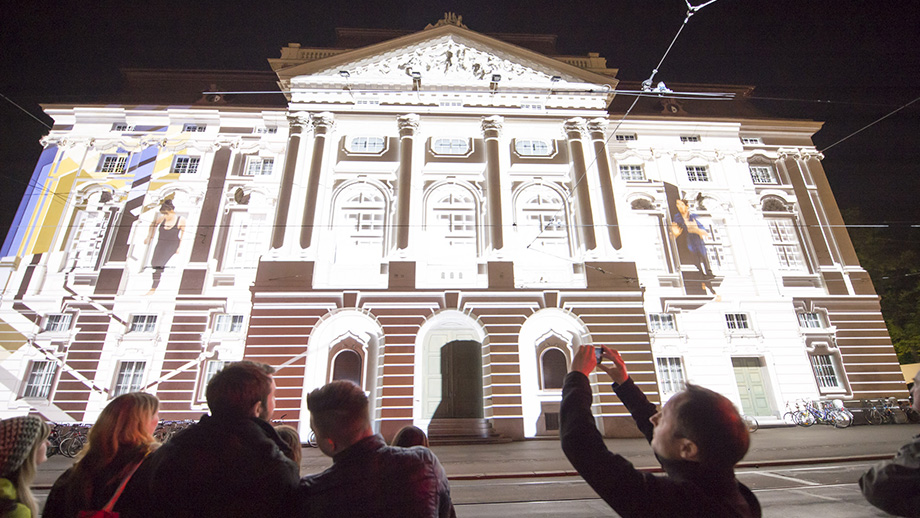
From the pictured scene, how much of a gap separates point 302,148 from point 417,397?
10747 millimetres

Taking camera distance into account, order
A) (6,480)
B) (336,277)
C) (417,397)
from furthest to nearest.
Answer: (336,277) → (417,397) → (6,480)

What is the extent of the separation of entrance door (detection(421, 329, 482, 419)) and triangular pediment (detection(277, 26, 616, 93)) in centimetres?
1059

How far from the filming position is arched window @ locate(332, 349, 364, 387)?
49.3 feet

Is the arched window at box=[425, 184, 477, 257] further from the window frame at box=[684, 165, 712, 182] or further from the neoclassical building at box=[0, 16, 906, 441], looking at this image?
the window frame at box=[684, 165, 712, 182]

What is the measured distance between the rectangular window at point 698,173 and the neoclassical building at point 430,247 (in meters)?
0.13

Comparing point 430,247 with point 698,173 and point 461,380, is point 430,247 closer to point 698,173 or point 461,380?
point 461,380

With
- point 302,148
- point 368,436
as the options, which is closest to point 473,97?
point 302,148

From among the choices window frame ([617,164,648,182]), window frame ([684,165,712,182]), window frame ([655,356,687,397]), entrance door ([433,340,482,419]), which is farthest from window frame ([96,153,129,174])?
window frame ([684,165,712,182])

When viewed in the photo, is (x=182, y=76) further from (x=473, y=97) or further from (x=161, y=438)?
(x=161, y=438)

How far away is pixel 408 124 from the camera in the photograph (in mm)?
17906

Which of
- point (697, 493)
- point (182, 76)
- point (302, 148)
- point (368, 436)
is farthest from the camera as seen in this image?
point (182, 76)

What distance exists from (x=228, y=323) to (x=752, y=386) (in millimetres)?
18702

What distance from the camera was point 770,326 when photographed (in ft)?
52.3

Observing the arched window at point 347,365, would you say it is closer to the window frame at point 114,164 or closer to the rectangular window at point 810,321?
the window frame at point 114,164
